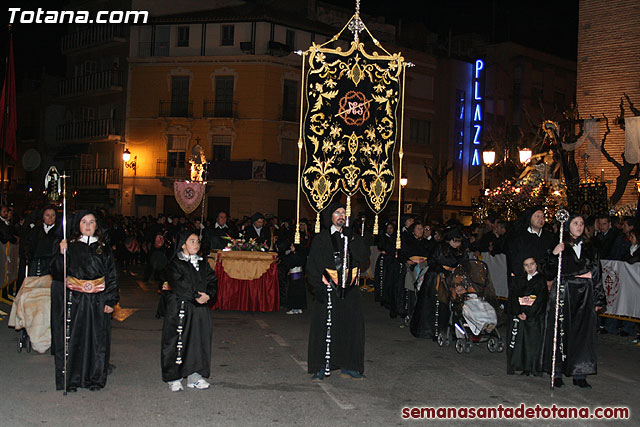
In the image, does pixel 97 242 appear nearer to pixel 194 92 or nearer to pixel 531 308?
pixel 531 308

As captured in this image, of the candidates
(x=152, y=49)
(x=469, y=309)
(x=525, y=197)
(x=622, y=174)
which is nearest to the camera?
(x=469, y=309)

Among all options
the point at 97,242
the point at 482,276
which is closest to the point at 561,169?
the point at 482,276

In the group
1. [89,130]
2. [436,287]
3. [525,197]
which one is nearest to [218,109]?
[89,130]

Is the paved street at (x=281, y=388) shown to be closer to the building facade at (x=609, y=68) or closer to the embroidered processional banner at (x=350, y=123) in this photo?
the embroidered processional banner at (x=350, y=123)

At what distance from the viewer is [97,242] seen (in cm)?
781

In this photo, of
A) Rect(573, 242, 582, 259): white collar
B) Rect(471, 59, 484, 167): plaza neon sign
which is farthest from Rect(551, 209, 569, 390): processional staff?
Rect(471, 59, 484, 167): plaza neon sign

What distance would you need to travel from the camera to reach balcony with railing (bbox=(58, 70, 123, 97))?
136ft

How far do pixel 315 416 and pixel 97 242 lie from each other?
302cm

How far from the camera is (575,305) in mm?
8445

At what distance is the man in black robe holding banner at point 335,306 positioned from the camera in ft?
27.1

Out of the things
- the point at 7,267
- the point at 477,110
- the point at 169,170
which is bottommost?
the point at 7,267

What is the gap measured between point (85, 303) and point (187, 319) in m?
1.07

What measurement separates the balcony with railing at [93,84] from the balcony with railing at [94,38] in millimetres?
1805

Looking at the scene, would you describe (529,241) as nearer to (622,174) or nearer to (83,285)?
(83,285)
